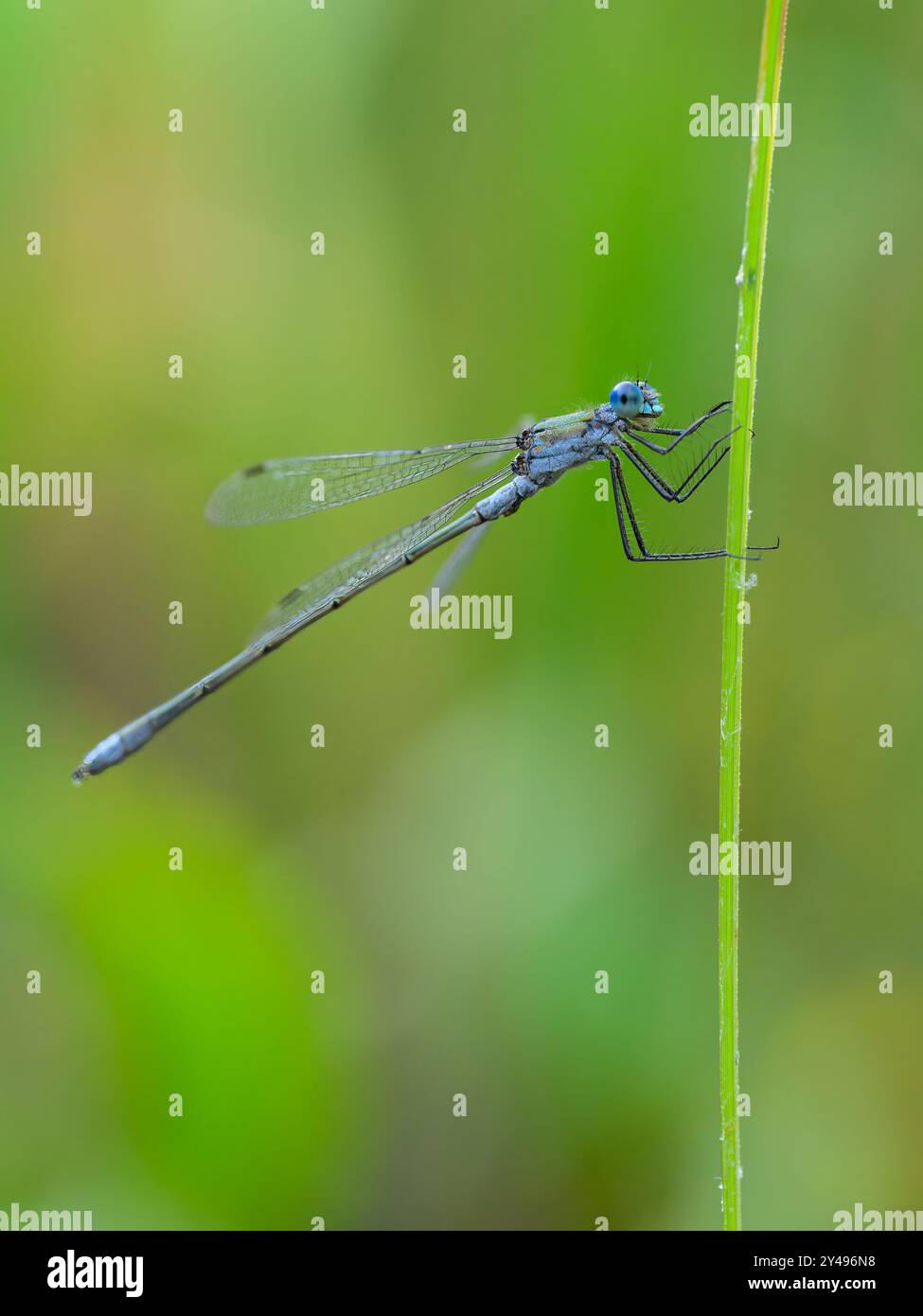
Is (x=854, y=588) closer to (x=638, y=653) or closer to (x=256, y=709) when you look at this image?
(x=638, y=653)

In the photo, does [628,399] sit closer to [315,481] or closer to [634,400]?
[634,400]

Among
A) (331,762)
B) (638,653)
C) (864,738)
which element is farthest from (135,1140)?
(864,738)

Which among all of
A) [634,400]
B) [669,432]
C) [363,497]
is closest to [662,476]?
[669,432]

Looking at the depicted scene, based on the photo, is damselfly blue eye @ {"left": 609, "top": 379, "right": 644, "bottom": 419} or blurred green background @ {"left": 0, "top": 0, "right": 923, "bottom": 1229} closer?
damselfly blue eye @ {"left": 609, "top": 379, "right": 644, "bottom": 419}

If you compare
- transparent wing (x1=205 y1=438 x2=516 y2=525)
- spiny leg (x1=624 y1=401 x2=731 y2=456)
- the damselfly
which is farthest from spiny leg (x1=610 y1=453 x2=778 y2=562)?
transparent wing (x1=205 y1=438 x2=516 y2=525)

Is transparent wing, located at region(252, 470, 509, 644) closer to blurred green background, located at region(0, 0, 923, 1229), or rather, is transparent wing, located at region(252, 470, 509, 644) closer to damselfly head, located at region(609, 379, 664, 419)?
blurred green background, located at region(0, 0, 923, 1229)
